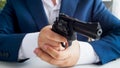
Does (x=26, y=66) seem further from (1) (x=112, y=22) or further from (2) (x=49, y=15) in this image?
(1) (x=112, y=22)

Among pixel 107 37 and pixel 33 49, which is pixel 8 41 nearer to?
pixel 33 49

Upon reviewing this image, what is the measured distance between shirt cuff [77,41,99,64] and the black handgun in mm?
152

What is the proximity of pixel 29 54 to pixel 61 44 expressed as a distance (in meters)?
0.15

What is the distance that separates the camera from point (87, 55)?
2.26ft

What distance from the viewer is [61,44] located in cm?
58

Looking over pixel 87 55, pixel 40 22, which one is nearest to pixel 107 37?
pixel 87 55

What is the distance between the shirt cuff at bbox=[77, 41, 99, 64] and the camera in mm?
679

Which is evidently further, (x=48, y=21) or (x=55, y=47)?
(x=48, y=21)

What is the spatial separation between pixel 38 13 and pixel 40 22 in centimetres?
3

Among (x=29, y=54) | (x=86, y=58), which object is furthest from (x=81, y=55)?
(x=29, y=54)

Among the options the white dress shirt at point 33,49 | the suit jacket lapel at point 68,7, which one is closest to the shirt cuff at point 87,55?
the white dress shirt at point 33,49

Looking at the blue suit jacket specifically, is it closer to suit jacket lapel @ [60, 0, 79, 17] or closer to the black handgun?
suit jacket lapel @ [60, 0, 79, 17]

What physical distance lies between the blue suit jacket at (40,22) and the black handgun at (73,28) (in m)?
0.20

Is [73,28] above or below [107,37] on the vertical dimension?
above
